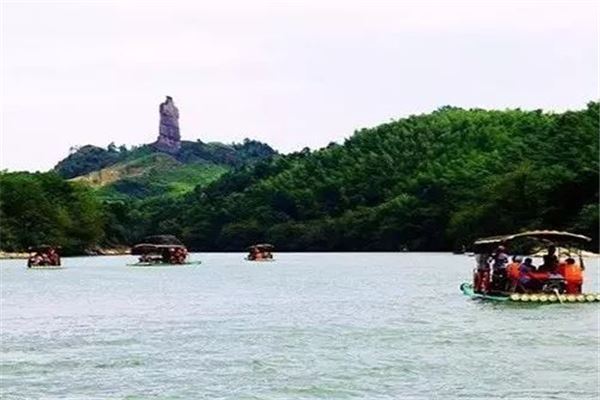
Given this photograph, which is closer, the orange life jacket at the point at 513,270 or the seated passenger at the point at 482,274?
the orange life jacket at the point at 513,270

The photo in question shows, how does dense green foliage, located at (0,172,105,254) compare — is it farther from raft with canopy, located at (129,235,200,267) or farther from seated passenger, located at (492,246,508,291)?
seated passenger, located at (492,246,508,291)

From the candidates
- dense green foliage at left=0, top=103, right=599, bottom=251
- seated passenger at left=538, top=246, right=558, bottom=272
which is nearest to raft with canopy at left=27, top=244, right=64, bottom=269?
dense green foliage at left=0, top=103, right=599, bottom=251

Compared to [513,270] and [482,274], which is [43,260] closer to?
[482,274]

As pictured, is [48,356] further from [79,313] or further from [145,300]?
[145,300]

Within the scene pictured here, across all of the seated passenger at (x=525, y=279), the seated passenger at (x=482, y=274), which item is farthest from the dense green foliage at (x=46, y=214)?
the seated passenger at (x=525, y=279)

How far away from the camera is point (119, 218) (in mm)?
136625

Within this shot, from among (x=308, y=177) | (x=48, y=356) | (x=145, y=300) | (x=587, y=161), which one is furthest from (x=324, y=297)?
(x=308, y=177)

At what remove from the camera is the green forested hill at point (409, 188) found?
103 m

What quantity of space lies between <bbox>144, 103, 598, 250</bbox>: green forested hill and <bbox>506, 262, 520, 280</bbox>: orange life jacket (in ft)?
194

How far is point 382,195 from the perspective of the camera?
139 m

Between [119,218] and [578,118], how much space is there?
2057 inches

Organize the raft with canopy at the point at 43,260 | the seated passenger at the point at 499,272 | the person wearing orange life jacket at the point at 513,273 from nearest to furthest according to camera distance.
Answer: the person wearing orange life jacket at the point at 513,273 < the seated passenger at the point at 499,272 < the raft with canopy at the point at 43,260

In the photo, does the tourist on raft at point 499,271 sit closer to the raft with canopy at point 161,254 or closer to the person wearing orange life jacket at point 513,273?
the person wearing orange life jacket at point 513,273

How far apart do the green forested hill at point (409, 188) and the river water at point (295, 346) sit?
5683cm
